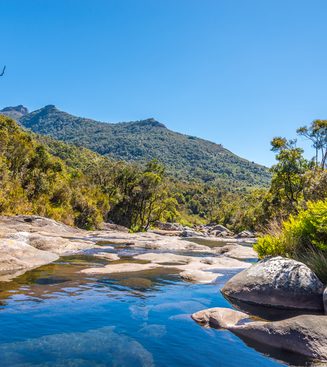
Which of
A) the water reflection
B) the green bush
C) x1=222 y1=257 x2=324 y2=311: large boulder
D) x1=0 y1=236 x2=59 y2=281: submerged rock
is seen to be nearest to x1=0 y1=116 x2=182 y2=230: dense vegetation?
x1=0 y1=236 x2=59 y2=281: submerged rock

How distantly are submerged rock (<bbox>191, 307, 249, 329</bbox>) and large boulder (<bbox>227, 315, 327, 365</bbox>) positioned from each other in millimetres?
511

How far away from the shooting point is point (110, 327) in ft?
26.9

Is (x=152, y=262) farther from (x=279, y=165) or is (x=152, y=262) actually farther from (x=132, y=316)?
(x=279, y=165)

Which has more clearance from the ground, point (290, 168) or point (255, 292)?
point (290, 168)

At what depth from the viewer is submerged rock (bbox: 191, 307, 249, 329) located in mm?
8578

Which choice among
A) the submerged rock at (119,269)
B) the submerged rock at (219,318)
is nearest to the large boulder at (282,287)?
the submerged rock at (219,318)

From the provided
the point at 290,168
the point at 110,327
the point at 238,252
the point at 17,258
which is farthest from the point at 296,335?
the point at 290,168

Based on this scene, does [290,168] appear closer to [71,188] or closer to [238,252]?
[238,252]

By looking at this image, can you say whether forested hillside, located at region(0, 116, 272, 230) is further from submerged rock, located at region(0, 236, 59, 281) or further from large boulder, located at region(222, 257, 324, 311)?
large boulder, located at region(222, 257, 324, 311)

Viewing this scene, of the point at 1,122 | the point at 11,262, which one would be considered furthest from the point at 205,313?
the point at 1,122

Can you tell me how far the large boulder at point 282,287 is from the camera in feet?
32.9

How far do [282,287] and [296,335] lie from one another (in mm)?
3122

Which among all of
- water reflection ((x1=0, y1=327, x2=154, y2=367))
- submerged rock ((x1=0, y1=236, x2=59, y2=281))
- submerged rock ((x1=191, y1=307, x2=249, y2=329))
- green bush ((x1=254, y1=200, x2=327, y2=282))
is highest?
green bush ((x1=254, y1=200, x2=327, y2=282))

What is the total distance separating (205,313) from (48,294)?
5007mm
